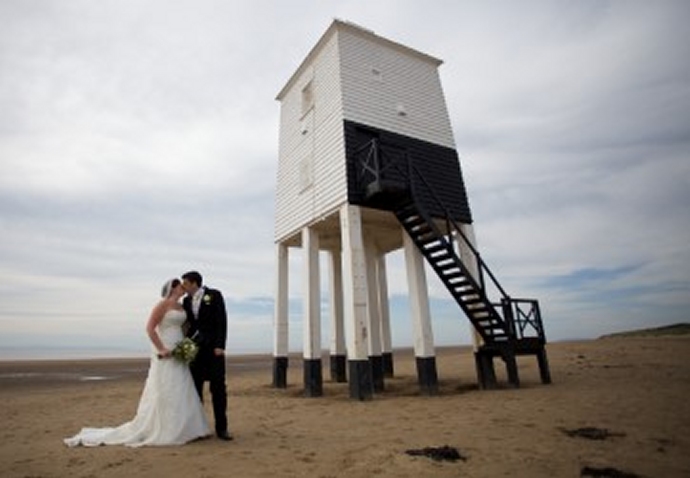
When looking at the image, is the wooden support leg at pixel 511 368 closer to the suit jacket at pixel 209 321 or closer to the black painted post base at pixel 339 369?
the black painted post base at pixel 339 369

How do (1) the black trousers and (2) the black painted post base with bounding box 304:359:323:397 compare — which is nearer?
(1) the black trousers

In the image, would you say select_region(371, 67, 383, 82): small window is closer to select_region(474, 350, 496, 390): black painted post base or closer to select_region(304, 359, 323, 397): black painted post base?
select_region(474, 350, 496, 390): black painted post base

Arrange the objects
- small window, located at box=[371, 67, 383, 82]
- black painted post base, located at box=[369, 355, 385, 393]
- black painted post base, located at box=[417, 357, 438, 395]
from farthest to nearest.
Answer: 1. small window, located at box=[371, 67, 383, 82]
2. black painted post base, located at box=[369, 355, 385, 393]
3. black painted post base, located at box=[417, 357, 438, 395]

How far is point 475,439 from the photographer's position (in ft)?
18.0

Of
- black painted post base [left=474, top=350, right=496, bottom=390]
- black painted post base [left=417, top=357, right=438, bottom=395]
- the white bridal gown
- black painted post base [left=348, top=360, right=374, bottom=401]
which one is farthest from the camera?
black painted post base [left=474, top=350, right=496, bottom=390]

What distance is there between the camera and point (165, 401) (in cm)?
570

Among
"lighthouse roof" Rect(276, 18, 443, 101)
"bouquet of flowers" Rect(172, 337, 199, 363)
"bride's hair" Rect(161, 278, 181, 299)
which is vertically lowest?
"bouquet of flowers" Rect(172, 337, 199, 363)

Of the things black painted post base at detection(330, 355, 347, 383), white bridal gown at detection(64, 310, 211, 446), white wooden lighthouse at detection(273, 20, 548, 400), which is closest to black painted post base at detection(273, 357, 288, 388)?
white wooden lighthouse at detection(273, 20, 548, 400)

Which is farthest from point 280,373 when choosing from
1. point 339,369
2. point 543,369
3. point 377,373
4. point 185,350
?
point 185,350

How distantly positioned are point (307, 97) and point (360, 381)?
10129 millimetres

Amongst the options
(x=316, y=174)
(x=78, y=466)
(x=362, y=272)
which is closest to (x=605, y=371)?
(x=362, y=272)

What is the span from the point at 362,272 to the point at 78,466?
7374mm

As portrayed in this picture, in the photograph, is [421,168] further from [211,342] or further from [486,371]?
[211,342]

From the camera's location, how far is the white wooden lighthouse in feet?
36.0
